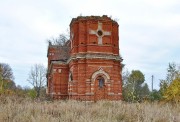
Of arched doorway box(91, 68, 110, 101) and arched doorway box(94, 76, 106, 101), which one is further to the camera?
arched doorway box(91, 68, 110, 101)

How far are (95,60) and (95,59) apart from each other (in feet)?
0.35

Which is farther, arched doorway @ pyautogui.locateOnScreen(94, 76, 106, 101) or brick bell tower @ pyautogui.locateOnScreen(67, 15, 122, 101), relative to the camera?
brick bell tower @ pyautogui.locateOnScreen(67, 15, 122, 101)

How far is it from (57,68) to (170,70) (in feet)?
75.6

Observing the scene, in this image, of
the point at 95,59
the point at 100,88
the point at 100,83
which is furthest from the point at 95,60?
the point at 100,88

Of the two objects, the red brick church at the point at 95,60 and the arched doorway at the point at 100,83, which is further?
the red brick church at the point at 95,60

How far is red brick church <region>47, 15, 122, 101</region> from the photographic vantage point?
3500cm

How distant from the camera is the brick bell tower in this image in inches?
1379

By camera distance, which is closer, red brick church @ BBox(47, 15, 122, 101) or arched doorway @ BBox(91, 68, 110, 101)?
arched doorway @ BBox(91, 68, 110, 101)

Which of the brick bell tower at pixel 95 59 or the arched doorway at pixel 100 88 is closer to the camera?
the arched doorway at pixel 100 88

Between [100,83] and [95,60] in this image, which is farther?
[95,60]

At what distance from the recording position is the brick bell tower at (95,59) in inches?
1379

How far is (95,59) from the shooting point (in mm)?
35625

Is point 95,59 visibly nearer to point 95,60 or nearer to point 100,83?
point 95,60

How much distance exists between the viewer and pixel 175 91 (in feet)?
144
